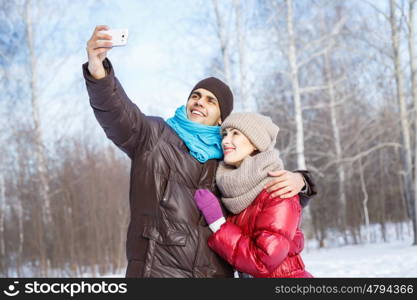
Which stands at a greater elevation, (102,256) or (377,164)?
(377,164)

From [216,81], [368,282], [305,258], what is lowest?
[305,258]

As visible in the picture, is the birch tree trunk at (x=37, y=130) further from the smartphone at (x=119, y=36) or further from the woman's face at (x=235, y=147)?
the smartphone at (x=119, y=36)

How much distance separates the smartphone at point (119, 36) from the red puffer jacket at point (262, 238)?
0.83 meters

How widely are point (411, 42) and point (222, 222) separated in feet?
30.1

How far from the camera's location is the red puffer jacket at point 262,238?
1.88 m

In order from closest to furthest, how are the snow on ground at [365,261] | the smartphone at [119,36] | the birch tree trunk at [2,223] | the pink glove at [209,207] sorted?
1. the smartphone at [119,36]
2. the pink glove at [209,207]
3. the snow on ground at [365,261]
4. the birch tree trunk at [2,223]

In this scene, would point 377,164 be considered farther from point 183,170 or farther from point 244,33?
point 183,170

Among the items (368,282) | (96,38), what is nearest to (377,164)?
(368,282)

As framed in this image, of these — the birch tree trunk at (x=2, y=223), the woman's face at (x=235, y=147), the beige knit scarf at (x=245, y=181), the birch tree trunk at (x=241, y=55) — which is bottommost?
the birch tree trunk at (x=2, y=223)

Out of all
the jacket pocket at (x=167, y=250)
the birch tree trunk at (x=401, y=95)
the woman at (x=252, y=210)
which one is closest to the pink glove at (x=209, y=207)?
the woman at (x=252, y=210)

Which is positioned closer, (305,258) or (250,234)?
(250,234)

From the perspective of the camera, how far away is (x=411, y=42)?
9820 mm

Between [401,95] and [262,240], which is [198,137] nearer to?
[262,240]

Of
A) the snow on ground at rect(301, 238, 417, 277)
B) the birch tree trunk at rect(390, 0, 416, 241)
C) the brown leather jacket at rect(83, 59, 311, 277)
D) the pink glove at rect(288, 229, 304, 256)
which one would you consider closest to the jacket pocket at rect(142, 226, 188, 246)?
the brown leather jacket at rect(83, 59, 311, 277)
